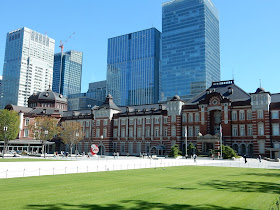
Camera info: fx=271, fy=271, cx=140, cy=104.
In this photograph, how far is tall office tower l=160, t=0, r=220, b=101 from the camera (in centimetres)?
16450

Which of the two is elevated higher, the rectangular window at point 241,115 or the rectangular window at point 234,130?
the rectangular window at point 241,115

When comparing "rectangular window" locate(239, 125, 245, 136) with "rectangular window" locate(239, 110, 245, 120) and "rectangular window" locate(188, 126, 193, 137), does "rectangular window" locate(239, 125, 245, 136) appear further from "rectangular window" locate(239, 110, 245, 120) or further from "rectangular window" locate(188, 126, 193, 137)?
"rectangular window" locate(188, 126, 193, 137)

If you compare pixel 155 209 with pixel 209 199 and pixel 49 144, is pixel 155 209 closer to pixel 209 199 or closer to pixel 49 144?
pixel 209 199

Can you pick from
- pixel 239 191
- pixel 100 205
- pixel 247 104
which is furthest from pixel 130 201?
pixel 247 104

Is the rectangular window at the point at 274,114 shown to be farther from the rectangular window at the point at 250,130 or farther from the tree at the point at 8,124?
the tree at the point at 8,124

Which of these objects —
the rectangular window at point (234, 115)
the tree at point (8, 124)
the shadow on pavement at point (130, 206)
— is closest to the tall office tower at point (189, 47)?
the rectangular window at point (234, 115)

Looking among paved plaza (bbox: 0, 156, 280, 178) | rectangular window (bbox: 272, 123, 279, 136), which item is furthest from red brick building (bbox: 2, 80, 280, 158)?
paved plaza (bbox: 0, 156, 280, 178)

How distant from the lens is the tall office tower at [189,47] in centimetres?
16450

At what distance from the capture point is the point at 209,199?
14.8 meters

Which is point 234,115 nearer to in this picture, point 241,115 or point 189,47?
point 241,115

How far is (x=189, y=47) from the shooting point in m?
169

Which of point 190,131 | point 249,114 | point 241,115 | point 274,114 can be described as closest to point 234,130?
point 241,115

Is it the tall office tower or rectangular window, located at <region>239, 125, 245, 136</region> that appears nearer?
rectangular window, located at <region>239, 125, 245, 136</region>

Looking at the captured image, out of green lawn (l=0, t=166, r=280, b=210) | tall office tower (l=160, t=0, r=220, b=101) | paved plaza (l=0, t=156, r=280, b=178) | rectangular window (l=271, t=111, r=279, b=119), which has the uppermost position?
tall office tower (l=160, t=0, r=220, b=101)
